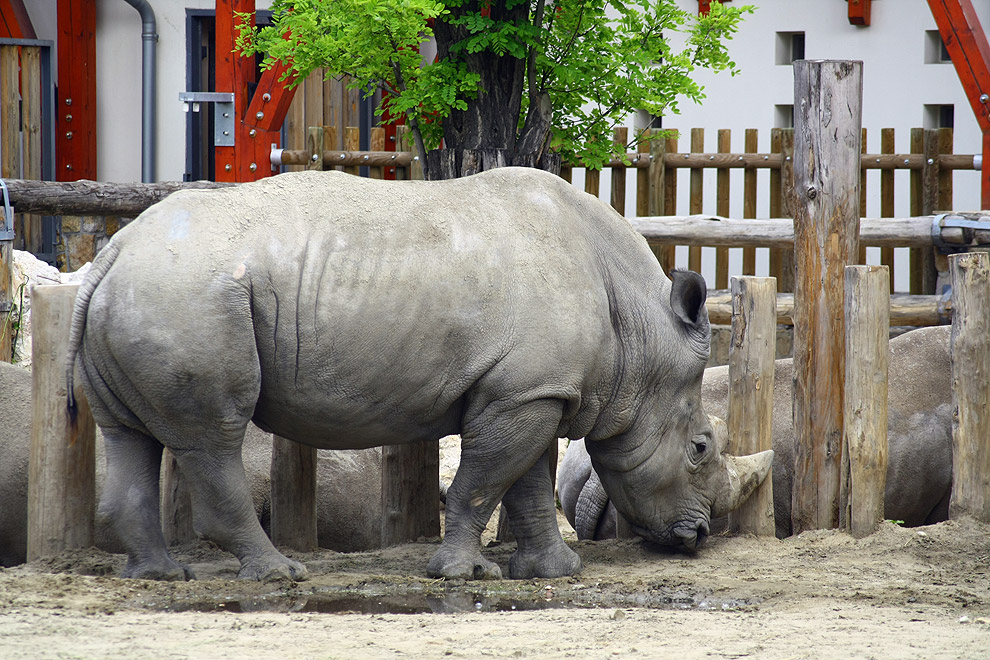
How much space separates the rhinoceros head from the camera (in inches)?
215

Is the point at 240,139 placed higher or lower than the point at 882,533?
higher

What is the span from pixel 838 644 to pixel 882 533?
75.0 inches

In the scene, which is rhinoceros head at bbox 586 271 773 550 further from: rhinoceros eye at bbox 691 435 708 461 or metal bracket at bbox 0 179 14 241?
metal bracket at bbox 0 179 14 241

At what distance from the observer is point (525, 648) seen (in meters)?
3.94

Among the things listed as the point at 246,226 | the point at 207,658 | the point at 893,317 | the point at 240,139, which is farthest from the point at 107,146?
the point at 207,658

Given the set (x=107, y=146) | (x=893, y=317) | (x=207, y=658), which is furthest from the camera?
(x=107, y=146)

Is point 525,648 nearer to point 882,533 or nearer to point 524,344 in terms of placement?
point 524,344

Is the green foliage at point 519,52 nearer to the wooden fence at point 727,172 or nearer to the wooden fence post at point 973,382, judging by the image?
the wooden fence post at point 973,382

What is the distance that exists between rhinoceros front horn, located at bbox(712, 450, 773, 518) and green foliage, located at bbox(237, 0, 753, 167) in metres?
2.01

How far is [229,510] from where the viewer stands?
4.88 metres

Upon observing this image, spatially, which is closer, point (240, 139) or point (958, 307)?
point (958, 307)

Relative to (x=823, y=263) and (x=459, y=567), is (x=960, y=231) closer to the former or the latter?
(x=823, y=263)

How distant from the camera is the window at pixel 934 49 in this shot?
11383mm

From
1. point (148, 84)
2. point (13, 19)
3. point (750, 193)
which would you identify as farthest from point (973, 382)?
point (13, 19)
